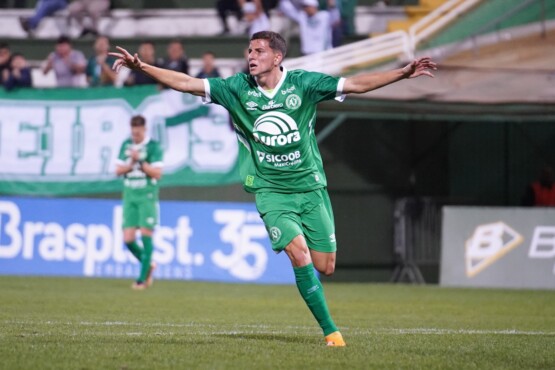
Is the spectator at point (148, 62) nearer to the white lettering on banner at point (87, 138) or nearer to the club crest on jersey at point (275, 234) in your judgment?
the white lettering on banner at point (87, 138)

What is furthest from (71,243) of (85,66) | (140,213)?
(85,66)

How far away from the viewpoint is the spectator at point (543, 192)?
2056 centimetres

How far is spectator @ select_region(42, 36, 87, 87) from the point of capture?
2289 centimetres

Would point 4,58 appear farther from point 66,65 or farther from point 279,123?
point 279,123

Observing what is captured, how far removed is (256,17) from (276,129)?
1375 centimetres

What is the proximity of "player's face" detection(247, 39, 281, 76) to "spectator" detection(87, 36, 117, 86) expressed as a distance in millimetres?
13178

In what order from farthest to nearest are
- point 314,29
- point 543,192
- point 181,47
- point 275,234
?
point 181,47 < point 314,29 < point 543,192 < point 275,234

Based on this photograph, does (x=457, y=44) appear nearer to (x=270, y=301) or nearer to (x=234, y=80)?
(x=270, y=301)

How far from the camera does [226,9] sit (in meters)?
24.7

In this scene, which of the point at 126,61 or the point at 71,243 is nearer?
the point at 126,61

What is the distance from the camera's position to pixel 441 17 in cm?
2127

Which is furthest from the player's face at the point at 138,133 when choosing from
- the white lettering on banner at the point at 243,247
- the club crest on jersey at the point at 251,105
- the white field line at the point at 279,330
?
the club crest on jersey at the point at 251,105

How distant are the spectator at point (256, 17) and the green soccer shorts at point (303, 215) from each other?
44.1 feet

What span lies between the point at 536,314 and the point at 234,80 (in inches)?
232
